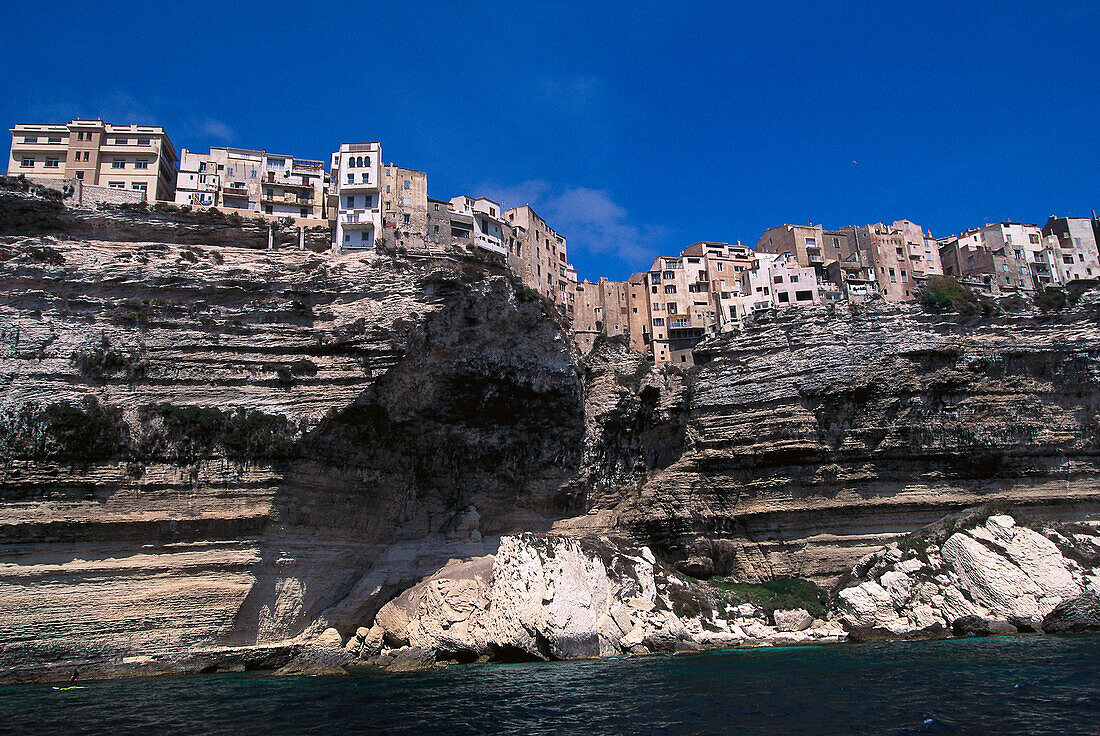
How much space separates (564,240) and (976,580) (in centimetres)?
3786

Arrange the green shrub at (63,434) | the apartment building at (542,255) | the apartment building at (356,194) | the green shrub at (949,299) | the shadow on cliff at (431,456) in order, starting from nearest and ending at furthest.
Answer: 1. the green shrub at (63,434)
2. the shadow on cliff at (431,456)
3. the green shrub at (949,299)
4. the apartment building at (356,194)
5. the apartment building at (542,255)

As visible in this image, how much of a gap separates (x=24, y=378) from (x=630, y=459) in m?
26.8

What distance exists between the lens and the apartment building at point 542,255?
52531 millimetres

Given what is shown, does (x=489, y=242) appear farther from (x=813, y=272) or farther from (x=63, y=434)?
(x=63, y=434)

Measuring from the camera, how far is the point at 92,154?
43250 millimetres

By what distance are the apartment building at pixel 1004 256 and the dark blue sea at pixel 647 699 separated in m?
39.4

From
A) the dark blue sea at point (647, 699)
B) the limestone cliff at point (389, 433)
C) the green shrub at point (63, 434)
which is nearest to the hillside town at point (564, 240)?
the limestone cliff at point (389, 433)

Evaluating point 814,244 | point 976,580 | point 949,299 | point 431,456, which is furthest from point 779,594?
point 814,244

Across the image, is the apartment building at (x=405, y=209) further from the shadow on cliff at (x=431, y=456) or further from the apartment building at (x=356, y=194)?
the shadow on cliff at (x=431, y=456)

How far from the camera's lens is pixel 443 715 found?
17.4 meters

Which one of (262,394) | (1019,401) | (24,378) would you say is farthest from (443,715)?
(1019,401)

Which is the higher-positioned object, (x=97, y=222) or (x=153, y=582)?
(x=97, y=222)

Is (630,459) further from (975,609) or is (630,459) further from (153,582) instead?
(153,582)

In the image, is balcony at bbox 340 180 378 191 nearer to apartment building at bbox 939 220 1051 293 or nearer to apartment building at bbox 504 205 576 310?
apartment building at bbox 504 205 576 310
